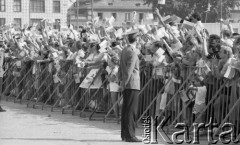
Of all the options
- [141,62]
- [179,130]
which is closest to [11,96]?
[141,62]

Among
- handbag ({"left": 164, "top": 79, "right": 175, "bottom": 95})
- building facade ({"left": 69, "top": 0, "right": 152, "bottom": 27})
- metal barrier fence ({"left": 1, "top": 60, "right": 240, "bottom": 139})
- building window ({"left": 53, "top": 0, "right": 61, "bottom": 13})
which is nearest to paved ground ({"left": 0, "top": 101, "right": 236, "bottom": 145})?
metal barrier fence ({"left": 1, "top": 60, "right": 240, "bottom": 139})

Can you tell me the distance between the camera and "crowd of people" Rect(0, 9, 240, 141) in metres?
13.6

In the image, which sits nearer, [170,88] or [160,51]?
[170,88]

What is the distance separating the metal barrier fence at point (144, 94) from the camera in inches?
532

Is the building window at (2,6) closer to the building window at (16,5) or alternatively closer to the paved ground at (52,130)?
the building window at (16,5)

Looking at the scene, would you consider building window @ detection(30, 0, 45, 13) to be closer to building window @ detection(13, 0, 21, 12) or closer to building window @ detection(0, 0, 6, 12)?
building window @ detection(13, 0, 21, 12)

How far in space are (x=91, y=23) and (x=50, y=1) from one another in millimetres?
89595

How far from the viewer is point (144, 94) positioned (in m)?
16.1

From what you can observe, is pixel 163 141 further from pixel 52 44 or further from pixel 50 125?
pixel 52 44

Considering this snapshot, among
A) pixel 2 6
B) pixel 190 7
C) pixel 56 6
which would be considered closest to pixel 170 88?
pixel 190 7

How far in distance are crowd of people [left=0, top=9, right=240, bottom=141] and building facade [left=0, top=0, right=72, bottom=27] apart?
85460mm

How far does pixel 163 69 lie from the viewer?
1532cm

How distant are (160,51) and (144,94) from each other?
4.37ft

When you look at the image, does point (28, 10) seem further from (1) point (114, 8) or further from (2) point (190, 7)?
(1) point (114, 8)
